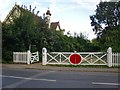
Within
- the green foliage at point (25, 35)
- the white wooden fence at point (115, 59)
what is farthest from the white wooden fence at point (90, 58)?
the green foliage at point (25, 35)

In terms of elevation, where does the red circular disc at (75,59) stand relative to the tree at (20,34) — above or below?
below

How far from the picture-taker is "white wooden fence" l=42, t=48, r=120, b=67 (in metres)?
20.8

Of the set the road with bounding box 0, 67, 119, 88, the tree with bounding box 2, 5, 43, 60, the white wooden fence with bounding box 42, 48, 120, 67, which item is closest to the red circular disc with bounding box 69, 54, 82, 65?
the white wooden fence with bounding box 42, 48, 120, 67

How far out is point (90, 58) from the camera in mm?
21641

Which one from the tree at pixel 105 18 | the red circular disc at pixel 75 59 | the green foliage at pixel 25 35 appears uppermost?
the tree at pixel 105 18

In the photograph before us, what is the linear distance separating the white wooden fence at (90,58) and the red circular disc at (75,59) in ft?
0.66

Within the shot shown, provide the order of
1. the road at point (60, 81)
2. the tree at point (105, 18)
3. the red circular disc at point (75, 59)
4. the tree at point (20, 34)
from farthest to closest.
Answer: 1. the tree at point (105, 18)
2. the tree at point (20, 34)
3. the red circular disc at point (75, 59)
4. the road at point (60, 81)

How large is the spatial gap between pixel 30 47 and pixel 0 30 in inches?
115

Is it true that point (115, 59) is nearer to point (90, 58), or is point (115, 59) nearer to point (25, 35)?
point (90, 58)

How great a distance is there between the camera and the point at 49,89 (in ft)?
36.3

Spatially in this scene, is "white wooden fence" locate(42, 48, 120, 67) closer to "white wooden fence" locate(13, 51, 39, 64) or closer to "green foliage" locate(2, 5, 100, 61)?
"white wooden fence" locate(13, 51, 39, 64)

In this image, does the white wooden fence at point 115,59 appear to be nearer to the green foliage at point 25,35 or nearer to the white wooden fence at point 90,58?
the white wooden fence at point 90,58

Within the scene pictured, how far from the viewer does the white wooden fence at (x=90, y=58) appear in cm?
2085

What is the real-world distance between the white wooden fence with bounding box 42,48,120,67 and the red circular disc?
20 cm
